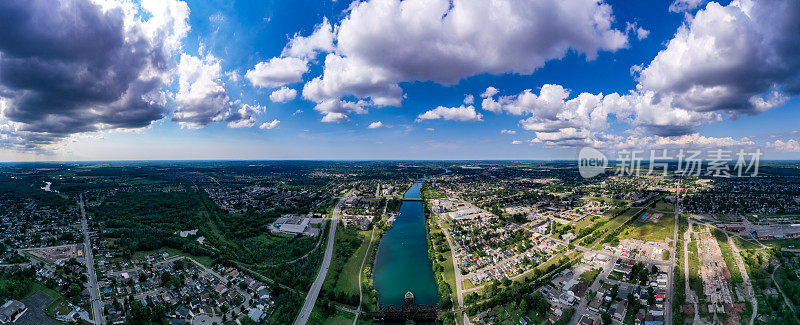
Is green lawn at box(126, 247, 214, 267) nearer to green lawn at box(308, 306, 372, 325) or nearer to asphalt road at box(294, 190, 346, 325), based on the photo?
asphalt road at box(294, 190, 346, 325)

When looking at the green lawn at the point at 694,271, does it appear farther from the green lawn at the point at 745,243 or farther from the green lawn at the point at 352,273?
the green lawn at the point at 352,273

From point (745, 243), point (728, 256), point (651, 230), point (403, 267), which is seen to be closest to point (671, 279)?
point (728, 256)

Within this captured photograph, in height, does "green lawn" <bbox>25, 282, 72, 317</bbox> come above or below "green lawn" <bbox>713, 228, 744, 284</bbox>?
below

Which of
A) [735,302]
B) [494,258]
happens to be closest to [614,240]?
[735,302]

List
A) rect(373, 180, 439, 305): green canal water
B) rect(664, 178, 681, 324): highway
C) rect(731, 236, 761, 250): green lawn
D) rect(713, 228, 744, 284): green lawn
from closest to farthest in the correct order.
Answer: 1. rect(664, 178, 681, 324): highway
2. rect(713, 228, 744, 284): green lawn
3. rect(373, 180, 439, 305): green canal water
4. rect(731, 236, 761, 250): green lawn

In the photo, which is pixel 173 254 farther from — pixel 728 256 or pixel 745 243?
pixel 745 243

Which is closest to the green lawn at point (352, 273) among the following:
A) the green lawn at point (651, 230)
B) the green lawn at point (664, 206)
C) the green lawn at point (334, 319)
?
the green lawn at point (334, 319)

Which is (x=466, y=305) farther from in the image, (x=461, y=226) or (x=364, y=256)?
(x=461, y=226)

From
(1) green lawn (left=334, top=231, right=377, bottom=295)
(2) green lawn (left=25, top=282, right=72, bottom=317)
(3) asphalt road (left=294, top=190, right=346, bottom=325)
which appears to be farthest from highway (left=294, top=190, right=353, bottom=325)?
(2) green lawn (left=25, top=282, right=72, bottom=317)
